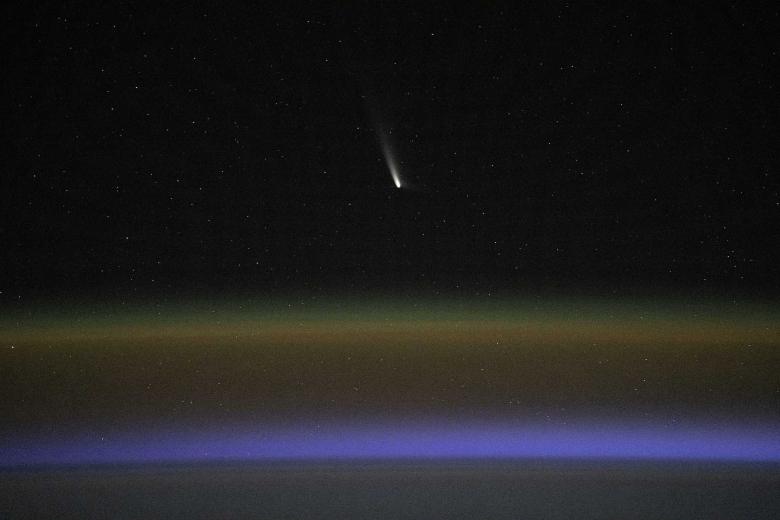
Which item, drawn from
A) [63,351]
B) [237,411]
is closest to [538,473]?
[237,411]

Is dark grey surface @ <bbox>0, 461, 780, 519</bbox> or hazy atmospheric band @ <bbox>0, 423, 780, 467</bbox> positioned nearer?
dark grey surface @ <bbox>0, 461, 780, 519</bbox>

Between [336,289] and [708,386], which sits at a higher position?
[336,289]

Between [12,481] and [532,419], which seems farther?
[532,419]

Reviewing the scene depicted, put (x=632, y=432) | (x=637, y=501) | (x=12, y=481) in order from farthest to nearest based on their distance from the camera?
(x=632, y=432) → (x=12, y=481) → (x=637, y=501)

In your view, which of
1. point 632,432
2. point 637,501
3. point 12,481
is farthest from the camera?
point 632,432

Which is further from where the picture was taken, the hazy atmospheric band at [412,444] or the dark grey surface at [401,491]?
the hazy atmospheric band at [412,444]

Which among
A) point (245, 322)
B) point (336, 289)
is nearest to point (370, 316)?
point (336, 289)

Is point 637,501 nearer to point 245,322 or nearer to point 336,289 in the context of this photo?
point 336,289

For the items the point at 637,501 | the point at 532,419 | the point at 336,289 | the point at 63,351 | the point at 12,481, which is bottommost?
the point at 637,501
